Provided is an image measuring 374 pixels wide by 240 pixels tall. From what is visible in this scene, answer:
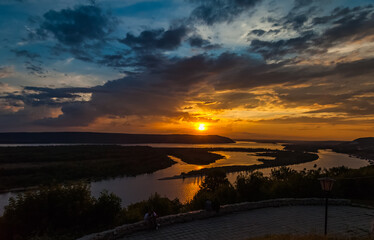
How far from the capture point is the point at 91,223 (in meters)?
15.8

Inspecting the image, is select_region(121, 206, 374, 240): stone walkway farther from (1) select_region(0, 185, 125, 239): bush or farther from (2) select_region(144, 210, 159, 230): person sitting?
(1) select_region(0, 185, 125, 239): bush

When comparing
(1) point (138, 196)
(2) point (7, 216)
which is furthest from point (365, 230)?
(1) point (138, 196)

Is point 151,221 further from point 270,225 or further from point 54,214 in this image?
point 270,225

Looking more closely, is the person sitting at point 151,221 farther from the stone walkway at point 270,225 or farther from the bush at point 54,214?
the bush at point 54,214

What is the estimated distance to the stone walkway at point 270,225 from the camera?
1346 cm

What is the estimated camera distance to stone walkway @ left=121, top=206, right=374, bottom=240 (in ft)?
44.2

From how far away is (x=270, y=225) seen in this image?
49.4 feet

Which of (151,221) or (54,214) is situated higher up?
(151,221)

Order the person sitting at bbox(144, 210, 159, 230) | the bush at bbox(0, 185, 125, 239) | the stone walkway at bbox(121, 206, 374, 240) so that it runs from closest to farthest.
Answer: the stone walkway at bbox(121, 206, 374, 240) < the person sitting at bbox(144, 210, 159, 230) < the bush at bbox(0, 185, 125, 239)

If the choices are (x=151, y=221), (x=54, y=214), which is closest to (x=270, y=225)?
(x=151, y=221)

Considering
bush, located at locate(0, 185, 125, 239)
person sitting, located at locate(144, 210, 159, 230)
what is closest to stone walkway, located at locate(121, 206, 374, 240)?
person sitting, located at locate(144, 210, 159, 230)

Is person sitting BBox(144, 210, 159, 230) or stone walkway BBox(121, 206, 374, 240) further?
person sitting BBox(144, 210, 159, 230)

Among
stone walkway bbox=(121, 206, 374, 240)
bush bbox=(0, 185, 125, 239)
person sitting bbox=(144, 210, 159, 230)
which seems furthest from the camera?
bush bbox=(0, 185, 125, 239)

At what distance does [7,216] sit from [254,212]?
16.2 m
